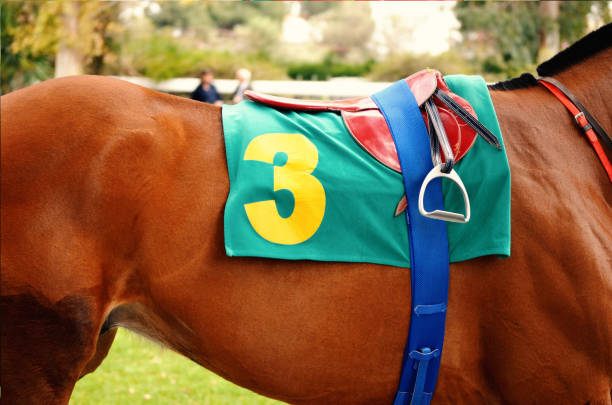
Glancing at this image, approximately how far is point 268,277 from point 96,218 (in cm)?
57

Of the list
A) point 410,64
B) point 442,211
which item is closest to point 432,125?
point 442,211

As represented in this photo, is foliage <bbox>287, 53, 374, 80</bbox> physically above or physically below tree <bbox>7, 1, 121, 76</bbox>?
below

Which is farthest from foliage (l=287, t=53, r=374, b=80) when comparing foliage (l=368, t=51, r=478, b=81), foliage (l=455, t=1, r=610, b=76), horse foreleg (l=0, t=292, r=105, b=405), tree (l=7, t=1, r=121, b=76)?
horse foreleg (l=0, t=292, r=105, b=405)

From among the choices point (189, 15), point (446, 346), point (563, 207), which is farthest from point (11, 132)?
point (189, 15)

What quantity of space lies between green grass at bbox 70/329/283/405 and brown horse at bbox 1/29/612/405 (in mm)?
1864

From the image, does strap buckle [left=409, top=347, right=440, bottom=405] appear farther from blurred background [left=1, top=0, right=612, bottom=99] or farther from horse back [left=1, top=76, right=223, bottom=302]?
blurred background [left=1, top=0, right=612, bottom=99]

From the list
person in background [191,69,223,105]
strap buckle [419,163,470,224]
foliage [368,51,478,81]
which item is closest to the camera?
strap buckle [419,163,470,224]

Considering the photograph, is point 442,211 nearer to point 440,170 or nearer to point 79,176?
point 440,170

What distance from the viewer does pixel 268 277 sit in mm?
1949

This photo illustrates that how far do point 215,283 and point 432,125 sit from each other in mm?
926

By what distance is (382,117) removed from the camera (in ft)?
7.11

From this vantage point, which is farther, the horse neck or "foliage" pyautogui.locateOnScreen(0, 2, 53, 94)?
"foliage" pyautogui.locateOnScreen(0, 2, 53, 94)

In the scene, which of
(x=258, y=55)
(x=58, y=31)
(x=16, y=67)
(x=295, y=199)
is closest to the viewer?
(x=295, y=199)

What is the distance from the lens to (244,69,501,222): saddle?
2005mm
